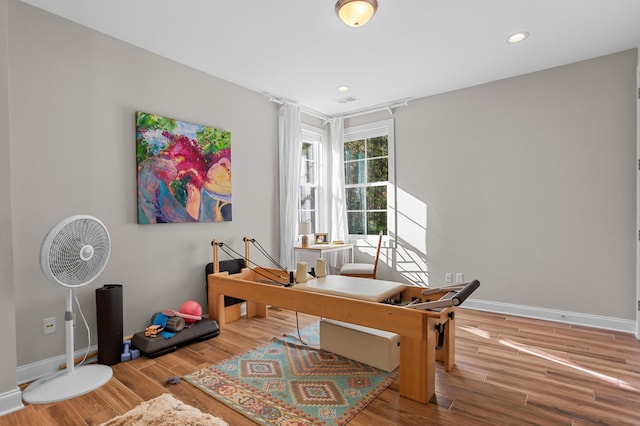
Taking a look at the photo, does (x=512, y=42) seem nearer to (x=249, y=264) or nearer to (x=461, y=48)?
(x=461, y=48)

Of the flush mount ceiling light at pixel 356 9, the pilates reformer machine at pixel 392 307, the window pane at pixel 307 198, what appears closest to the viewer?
the pilates reformer machine at pixel 392 307

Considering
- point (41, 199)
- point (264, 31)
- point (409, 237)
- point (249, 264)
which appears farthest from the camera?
point (409, 237)

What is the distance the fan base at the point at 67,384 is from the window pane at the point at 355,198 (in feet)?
12.1

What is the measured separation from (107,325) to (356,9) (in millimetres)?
2940

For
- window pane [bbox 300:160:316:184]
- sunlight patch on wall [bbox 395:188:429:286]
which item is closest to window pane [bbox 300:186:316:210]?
window pane [bbox 300:160:316:184]

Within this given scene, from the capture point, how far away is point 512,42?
9.71 feet

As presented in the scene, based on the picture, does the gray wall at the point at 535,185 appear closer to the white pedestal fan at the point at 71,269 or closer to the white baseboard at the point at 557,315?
the white baseboard at the point at 557,315

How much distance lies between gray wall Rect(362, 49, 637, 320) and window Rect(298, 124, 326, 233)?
53.5 inches

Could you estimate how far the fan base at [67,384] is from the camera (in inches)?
80.1

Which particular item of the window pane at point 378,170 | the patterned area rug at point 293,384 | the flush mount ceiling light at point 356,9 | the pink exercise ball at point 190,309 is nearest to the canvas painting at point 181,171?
the pink exercise ball at point 190,309

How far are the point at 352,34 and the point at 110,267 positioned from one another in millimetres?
2867

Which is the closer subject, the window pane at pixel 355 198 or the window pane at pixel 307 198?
the window pane at pixel 307 198

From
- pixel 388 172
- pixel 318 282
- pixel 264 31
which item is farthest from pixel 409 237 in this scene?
pixel 264 31

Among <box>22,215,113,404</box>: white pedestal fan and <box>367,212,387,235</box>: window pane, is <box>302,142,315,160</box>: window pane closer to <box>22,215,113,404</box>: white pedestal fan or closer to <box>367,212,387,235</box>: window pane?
<box>367,212,387,235</box>: window pane
